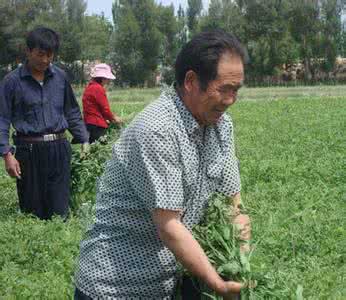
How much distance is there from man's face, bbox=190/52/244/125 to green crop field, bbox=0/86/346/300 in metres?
0.62

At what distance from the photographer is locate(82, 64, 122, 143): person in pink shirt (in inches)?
345

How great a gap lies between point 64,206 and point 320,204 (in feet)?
7.97

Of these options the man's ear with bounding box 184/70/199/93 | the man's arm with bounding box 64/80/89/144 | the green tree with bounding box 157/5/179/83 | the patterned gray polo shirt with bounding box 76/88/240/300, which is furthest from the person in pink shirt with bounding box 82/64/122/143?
the green tree with bounding box 157/5/179/83

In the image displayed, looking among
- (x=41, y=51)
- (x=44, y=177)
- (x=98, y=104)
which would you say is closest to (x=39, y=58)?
(x=41, y=51)

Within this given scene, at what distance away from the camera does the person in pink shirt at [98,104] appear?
876 centimetres

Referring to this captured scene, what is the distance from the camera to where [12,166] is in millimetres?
5832

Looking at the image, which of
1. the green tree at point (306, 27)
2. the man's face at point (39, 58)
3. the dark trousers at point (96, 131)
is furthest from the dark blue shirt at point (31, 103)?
the green tree at point (306, 27)

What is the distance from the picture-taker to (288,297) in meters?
2.68

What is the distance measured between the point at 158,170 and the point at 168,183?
6 centimetres

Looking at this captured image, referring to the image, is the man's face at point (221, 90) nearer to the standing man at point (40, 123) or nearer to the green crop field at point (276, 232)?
the green crop field at point (276, 232)

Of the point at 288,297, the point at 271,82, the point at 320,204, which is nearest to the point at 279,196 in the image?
the point at 320,204

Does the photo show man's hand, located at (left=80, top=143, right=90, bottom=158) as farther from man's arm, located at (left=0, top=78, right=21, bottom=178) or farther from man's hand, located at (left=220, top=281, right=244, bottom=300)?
man's hand, located at (left=220, top=281, right=244, bottom=300)

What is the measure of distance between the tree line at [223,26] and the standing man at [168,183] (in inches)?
1863

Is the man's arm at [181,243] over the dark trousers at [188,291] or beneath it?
over
